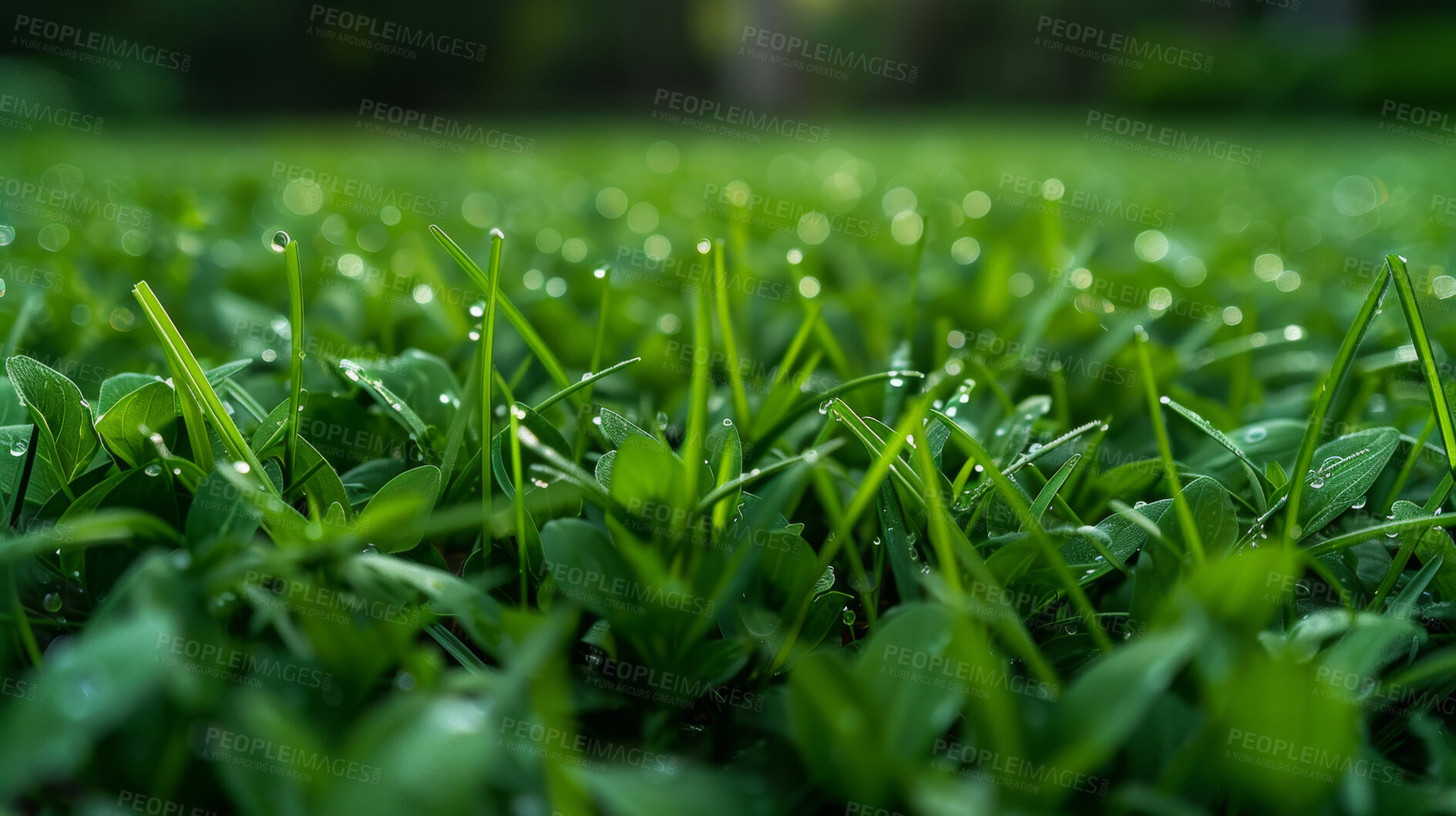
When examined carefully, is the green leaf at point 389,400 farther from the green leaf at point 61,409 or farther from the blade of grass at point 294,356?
the green leaf at point 61,409

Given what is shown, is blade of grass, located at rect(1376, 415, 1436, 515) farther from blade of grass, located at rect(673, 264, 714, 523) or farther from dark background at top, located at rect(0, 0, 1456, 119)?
dark background at top, located at rect(0, 0, 1456, 119)

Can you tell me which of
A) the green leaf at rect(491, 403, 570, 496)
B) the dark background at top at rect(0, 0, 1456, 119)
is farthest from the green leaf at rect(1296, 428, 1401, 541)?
the dark background at top at rect(0, 0, 1456, 119)

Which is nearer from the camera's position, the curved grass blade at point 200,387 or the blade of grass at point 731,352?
the curved grass blade at point 200,387

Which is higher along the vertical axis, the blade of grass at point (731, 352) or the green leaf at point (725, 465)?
the blade of grass at point (731, 352)

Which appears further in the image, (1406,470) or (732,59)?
(732,59)

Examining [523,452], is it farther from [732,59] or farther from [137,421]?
[732,59]

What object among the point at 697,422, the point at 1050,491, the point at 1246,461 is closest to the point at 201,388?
the point at 697,422

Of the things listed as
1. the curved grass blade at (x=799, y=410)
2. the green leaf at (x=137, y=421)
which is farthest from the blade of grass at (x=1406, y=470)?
the green leaf at (x=137, y=421)
